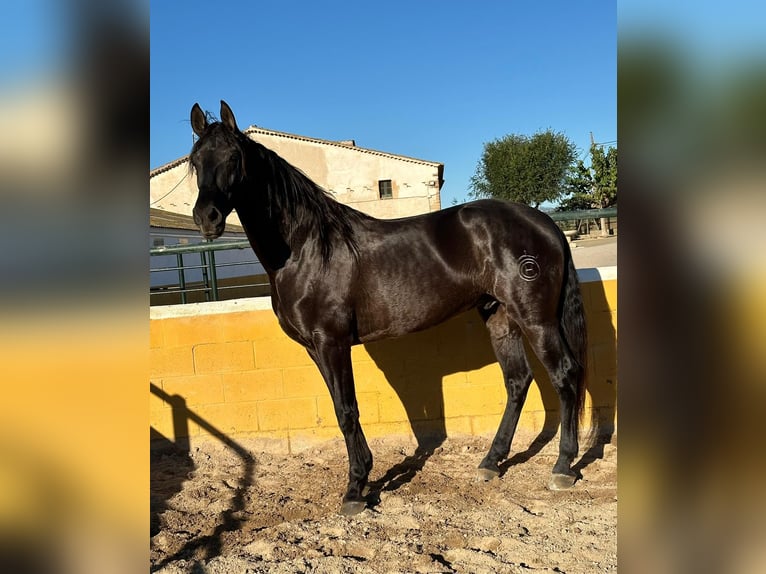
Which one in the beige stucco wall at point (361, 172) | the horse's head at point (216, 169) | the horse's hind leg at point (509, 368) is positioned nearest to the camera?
the horse's head at point (216, 169)

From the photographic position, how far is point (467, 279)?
316cm

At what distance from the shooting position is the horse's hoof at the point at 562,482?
296 cm

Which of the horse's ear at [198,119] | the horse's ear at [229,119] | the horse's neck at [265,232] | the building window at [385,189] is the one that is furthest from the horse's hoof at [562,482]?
the building window at [385,189]

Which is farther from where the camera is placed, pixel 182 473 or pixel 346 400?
pixel 182 473

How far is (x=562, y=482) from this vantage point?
9.75 feet

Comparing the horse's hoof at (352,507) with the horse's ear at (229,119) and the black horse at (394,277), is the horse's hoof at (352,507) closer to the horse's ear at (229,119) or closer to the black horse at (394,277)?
the black horse at (394,277)

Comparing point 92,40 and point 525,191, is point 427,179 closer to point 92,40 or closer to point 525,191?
point 525,191

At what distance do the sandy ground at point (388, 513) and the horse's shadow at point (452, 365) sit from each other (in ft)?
0.63

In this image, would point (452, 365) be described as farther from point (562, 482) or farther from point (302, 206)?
point (302, 206)

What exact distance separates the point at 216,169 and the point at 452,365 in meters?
2.13

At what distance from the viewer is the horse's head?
Result: 8.21 feet

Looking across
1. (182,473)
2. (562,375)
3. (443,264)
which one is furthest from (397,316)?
(182,473)

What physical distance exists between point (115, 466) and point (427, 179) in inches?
1309

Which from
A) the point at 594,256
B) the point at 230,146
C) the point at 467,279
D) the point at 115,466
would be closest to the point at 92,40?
the point at 115,466
